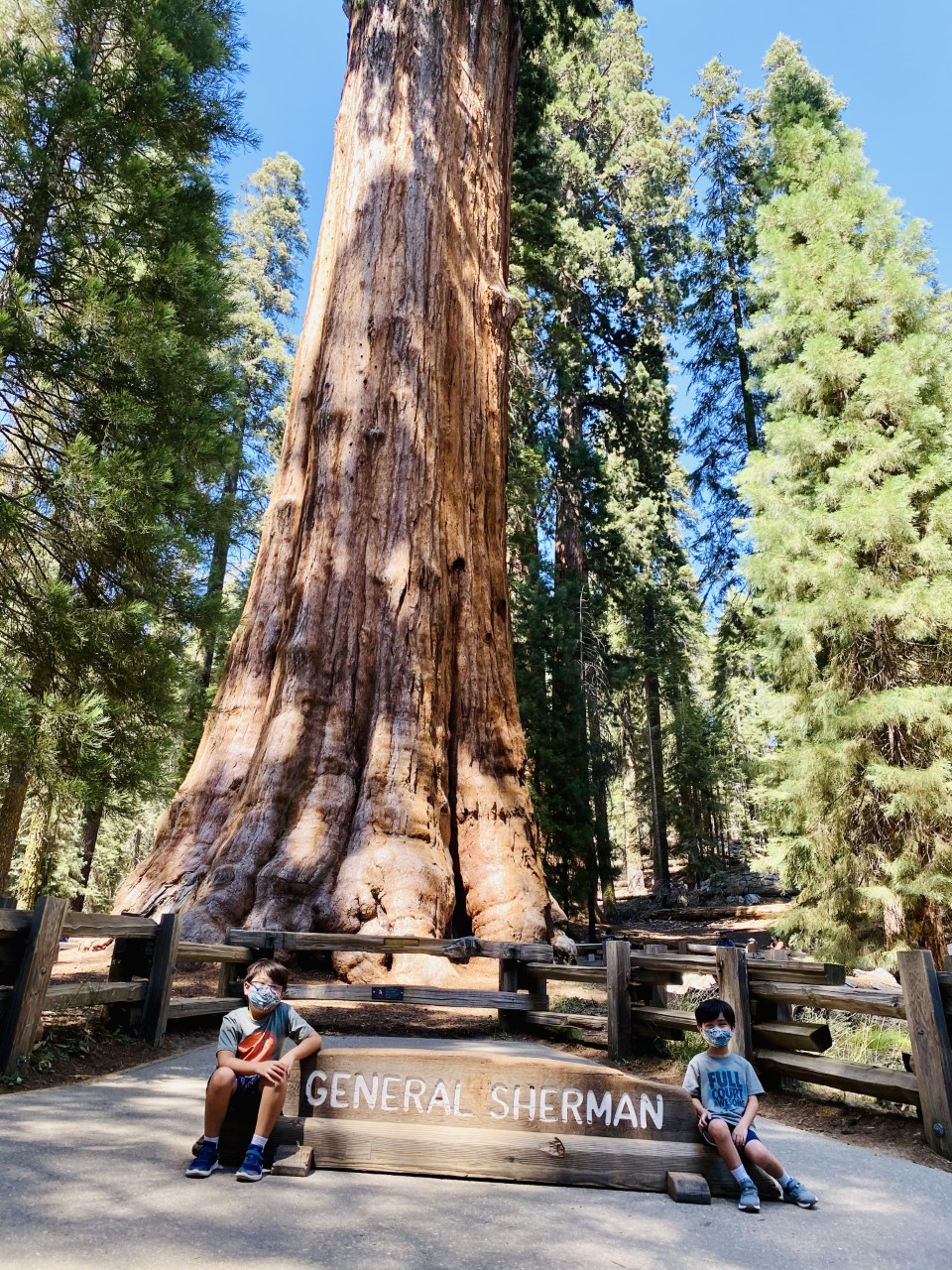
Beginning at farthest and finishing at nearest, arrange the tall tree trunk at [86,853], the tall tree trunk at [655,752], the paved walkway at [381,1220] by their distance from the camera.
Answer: the tall tree trunk at [655,752] < the tall tree trunk at [86,853] < the paved walkway at [381,1220]

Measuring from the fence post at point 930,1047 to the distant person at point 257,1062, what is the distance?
2977 millimetres

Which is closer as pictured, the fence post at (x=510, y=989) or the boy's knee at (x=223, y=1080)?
the boy's knee at (x=223, y=1080)

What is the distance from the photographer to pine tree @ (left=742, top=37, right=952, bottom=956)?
9578 mm

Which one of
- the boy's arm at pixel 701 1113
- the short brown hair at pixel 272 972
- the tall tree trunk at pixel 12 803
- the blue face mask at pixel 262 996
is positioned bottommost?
the boy's arm at pixel 701 1113

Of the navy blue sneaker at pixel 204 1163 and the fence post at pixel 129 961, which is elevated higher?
the fence post at pixel 129 961

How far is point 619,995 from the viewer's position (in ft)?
20.7

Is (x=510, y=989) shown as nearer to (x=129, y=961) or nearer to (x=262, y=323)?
(x=129, y=961)

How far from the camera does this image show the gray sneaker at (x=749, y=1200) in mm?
3197

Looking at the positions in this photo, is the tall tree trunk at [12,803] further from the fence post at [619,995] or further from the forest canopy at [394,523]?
the fence post at [619,995]

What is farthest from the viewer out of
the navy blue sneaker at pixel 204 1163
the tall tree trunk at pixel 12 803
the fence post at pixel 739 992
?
the tall tree trunk at pixel 12 803

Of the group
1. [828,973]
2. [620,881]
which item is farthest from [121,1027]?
[620,881]

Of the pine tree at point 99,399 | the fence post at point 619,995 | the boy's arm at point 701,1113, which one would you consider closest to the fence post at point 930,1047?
the boy's arm at point 701,1113

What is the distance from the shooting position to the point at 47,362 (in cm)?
645

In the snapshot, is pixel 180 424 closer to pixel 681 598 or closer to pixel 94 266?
pixel 94 266
